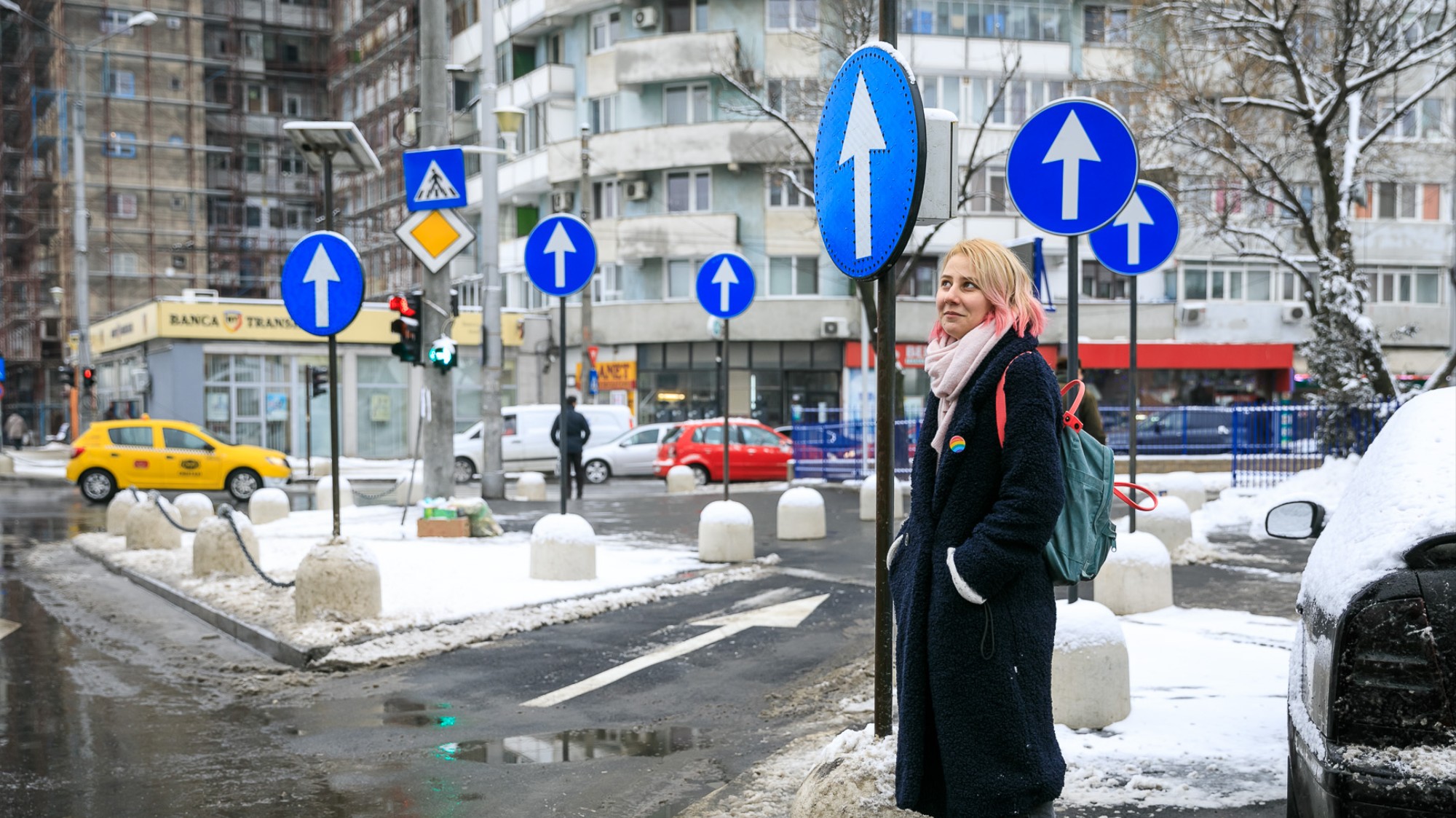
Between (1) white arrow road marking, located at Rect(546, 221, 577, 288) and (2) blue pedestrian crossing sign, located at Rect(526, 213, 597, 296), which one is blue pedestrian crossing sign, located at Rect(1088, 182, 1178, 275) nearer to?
(2) blue pedestrian crossing sign, located at Rect(526, 213, 597, 296)

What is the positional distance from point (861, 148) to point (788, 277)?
39.4 meters

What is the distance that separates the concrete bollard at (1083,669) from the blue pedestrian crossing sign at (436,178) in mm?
8953

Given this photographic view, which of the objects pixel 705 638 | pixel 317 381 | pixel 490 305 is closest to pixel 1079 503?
pixel 705 638

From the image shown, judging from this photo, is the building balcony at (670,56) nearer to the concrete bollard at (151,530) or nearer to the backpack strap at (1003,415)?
the concrete bollard at (151,530)

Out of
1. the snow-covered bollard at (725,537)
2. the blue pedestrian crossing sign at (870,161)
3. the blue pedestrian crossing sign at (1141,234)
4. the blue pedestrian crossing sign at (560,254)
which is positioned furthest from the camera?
the snow-covered bollard at (725,537)

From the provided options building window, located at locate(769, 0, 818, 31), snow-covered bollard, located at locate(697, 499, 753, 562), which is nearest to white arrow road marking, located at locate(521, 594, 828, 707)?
snow-covered bollard, located at locate(697, 499, 753, 562)

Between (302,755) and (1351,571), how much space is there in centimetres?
449

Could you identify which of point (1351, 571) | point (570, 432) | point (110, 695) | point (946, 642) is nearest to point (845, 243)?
point (946, 642)

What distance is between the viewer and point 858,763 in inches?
162

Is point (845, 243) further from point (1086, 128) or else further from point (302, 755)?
point (302, 755)

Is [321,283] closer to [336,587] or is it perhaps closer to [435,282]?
[336,587]

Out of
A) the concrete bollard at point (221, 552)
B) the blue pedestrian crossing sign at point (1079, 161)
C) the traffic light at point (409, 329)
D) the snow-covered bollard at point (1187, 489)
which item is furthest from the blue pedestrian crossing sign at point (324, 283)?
the snow-covered bollard at point (1187, 489)

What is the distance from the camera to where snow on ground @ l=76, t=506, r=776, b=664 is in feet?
28.3

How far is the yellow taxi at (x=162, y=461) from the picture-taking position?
1003 inches
